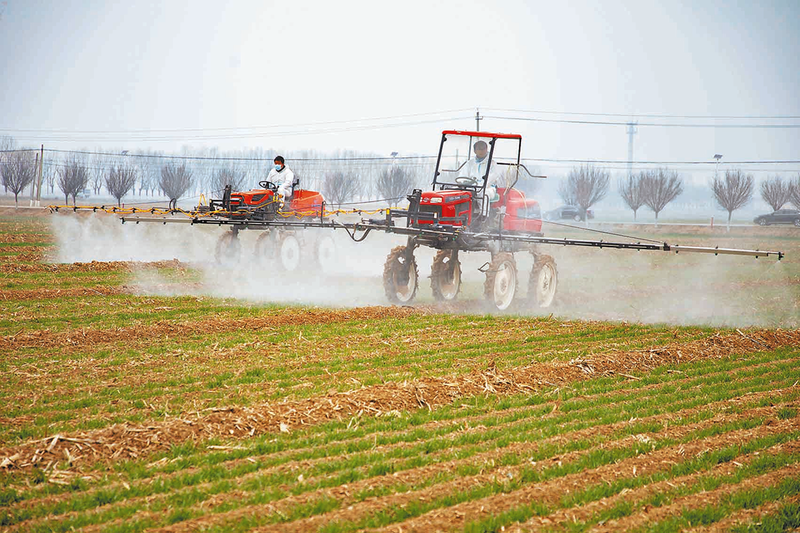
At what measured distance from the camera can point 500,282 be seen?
1656 centimetres

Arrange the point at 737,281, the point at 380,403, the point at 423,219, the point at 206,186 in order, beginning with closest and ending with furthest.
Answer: the point at 380,403 < the point at 423,219 < the point at 737,281 < the point at 206,186

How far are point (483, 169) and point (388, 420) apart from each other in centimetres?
977

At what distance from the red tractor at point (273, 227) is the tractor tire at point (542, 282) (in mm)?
5985

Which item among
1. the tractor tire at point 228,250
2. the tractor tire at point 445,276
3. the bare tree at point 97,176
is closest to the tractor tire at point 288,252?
the tractor tire at point 228,250

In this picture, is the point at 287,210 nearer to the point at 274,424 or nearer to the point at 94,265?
the point at 94,265

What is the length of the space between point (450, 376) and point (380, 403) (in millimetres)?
1497

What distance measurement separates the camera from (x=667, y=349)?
467 inches

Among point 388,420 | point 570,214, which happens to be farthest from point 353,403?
point 570,214

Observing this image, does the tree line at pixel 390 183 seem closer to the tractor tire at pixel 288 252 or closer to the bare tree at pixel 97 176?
the bare tree at pixel 97 176

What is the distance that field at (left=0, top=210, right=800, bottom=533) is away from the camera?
5723 millimetres

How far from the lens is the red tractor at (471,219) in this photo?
53.1ft

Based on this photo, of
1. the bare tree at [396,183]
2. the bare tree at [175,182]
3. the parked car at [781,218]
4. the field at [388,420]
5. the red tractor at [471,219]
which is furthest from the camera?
the bare tree at [175,182]

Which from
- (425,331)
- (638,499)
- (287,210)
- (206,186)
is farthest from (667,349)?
(206,186)

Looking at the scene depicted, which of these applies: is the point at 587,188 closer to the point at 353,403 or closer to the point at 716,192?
the point at 716,192
